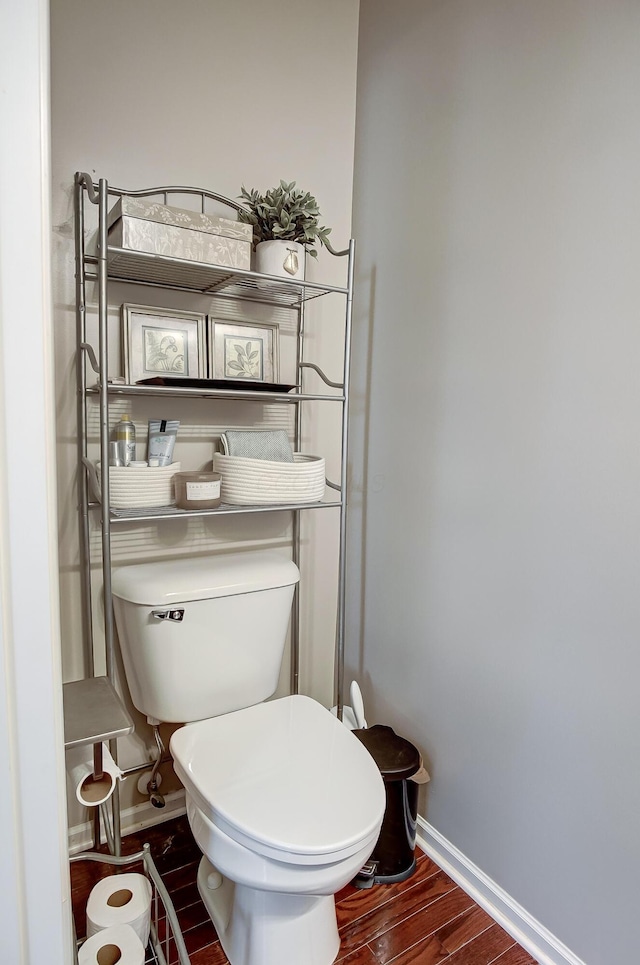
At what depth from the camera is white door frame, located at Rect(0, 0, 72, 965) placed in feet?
1.61

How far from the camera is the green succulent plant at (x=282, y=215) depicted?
1.45m

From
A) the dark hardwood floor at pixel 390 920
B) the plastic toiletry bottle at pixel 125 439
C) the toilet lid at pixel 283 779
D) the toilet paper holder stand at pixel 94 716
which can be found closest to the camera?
the toilet paper holder stand at pixel 94 716

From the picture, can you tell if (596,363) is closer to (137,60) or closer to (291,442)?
(291,442)

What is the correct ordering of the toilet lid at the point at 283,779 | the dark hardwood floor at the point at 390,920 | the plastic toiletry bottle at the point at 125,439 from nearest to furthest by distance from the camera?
the toilet lid at the point at 283,779 → the dark hardwood floor at the point at 390,920 → the plastic toiletry bottle at the point at 125,439

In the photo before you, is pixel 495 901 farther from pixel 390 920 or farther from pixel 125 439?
pixel 125 439

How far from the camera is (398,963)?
1.27 meters

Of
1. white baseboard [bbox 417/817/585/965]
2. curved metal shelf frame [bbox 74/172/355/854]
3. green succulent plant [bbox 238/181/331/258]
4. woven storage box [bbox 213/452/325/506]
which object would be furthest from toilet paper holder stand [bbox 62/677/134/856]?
green succulent plant [bbox 238/181/331/258]

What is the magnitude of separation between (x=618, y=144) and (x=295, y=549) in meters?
1.30

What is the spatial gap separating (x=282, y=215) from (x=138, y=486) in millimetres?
766

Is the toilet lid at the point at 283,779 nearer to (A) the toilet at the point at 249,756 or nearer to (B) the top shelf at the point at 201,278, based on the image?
(A) the toilet at the point at 249,756

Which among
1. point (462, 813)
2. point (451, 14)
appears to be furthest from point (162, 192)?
point (462, 813)

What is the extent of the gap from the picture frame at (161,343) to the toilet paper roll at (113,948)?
3.77 feet

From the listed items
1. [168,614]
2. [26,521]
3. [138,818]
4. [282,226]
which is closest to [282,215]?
[282,226]

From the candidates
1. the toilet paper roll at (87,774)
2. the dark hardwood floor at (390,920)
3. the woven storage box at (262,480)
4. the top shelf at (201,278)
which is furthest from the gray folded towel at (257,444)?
the dark hardwood floor at (390,920)
